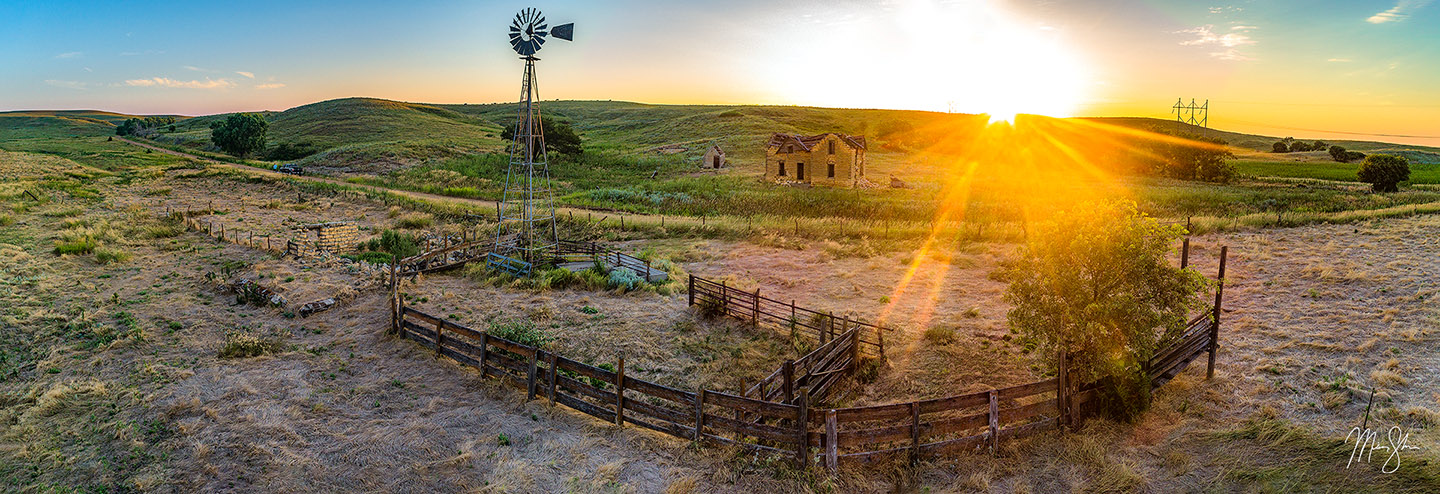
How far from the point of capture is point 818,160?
55.3 m

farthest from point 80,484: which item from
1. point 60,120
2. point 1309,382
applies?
point 60,120

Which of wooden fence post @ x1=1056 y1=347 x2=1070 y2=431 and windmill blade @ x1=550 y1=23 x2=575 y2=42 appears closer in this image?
wooden fence post @ x1=1056 y1=347 x2=1070 y2=431

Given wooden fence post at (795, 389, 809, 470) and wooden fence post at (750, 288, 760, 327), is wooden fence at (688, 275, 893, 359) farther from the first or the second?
wooden fence post at (795, 389, 809, 470)

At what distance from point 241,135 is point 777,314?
8426cm

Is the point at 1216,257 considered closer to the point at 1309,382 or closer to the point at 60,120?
the point at 1309,382

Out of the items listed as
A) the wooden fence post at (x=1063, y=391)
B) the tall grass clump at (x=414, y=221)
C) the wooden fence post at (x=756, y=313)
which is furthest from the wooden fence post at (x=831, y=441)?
the tall grass clump at (x=414, y=221)

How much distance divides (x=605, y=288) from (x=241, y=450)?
40.9ft

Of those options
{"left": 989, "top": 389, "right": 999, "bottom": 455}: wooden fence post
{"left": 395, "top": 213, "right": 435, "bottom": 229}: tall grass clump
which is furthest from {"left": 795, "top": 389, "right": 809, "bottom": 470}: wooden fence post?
{"left": 395, "top": 213, "right": 435, "bottom": 229}: tall grass clump

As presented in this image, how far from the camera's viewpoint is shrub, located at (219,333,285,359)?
1565 centimetres

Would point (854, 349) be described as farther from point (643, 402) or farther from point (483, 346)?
point (483, 346)

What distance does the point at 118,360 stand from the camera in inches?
593

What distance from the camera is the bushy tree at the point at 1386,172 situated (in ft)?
171

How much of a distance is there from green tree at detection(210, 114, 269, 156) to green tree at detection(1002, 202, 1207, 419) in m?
91.9

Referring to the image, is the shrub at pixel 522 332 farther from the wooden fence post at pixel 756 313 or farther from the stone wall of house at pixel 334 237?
the stone wall of house at pixel 334 237
